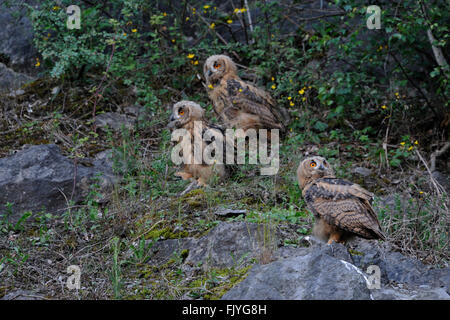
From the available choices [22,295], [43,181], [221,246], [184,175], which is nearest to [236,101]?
[184,175]

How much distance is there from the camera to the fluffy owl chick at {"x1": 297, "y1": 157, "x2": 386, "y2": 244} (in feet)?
16.8

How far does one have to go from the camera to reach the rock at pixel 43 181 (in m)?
6.85

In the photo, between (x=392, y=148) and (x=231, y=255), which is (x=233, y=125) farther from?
(x=231, y=255)

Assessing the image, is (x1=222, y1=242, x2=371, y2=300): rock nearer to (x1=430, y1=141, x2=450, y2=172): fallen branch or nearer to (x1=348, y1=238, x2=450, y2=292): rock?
(x1=348, y1=238, x2=450, y2=292): rock

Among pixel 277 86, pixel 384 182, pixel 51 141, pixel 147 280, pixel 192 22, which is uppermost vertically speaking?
pixel 192 22

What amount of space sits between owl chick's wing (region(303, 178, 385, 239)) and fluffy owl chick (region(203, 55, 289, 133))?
3139 mm

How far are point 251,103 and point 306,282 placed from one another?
5008 millimetres

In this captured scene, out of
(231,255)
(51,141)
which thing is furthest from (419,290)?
(51,141)

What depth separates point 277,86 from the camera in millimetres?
9906

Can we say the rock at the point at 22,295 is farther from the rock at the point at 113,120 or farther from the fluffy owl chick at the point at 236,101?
the rock at the point at 113,120

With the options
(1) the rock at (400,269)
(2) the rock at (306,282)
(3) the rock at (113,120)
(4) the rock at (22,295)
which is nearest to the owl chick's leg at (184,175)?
(3) the rock at (113,120)

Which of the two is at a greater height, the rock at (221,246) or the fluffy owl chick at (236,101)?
the fluffy owl chick at (236,101)

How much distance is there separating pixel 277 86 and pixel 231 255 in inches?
205

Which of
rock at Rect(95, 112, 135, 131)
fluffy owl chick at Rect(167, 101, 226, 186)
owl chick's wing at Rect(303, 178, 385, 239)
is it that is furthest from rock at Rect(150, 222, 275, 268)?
rock at Rect(95, 112, 135, 131)
